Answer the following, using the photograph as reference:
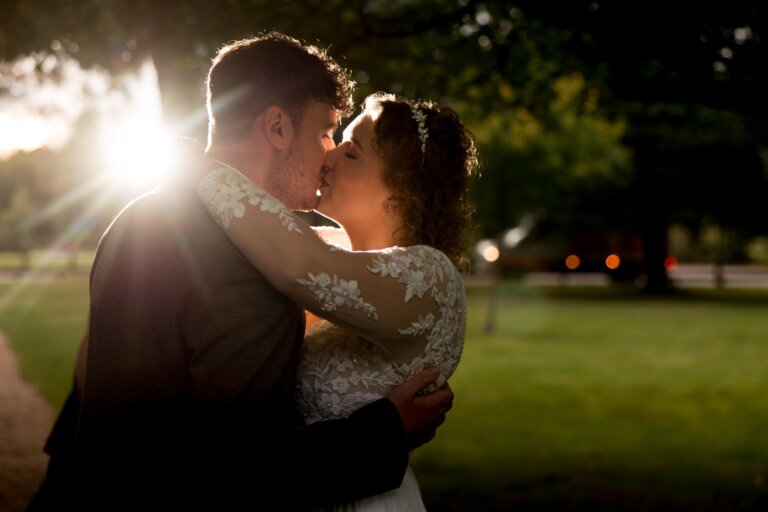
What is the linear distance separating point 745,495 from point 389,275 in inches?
237

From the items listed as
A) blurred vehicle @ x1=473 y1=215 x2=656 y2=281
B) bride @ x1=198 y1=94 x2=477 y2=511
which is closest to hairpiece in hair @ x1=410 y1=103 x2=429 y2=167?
bride @ x1=198 y1=94 x2=477 y2=511

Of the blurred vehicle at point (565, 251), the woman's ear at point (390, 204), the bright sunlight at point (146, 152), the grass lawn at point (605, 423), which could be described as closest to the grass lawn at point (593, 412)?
the grass lawn at point (605, 423)

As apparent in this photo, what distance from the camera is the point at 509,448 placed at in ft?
29.6

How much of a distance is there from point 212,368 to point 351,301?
42 cm

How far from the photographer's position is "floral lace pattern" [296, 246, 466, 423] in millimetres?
2691

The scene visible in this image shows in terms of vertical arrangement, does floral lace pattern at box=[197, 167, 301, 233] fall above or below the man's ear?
below

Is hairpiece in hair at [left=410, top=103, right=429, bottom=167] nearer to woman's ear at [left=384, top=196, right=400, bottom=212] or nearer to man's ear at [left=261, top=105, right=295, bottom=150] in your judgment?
woman's ear at [left=384, top=196, right=400, bottom=212]

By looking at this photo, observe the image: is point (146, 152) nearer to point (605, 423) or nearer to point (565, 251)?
point (605, 423)

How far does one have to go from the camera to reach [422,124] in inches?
117

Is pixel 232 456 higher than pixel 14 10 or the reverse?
the reverse

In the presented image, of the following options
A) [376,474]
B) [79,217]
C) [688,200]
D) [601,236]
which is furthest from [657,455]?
[79,217]

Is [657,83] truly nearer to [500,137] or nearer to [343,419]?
[343,419]

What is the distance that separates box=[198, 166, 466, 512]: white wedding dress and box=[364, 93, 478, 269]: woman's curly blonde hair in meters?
0.20

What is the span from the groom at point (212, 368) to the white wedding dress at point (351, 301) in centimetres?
8
